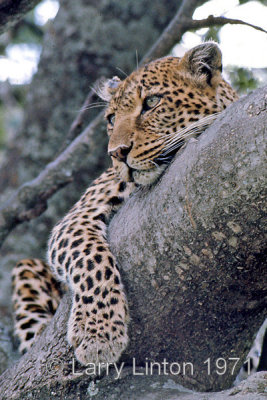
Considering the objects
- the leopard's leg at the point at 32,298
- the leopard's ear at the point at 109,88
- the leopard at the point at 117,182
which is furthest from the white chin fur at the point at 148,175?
the leopard's leg at the point at 32,298

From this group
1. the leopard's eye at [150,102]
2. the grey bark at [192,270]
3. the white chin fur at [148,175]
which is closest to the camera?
the grey bark at [192,270]

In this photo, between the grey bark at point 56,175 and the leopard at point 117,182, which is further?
the grey bark at point 56,175

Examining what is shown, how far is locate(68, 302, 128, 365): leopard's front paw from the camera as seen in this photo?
10.5ft

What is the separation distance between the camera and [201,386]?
333 cm

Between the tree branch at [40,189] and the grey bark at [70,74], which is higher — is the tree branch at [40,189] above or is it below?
below

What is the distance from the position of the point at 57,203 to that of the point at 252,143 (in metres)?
4.65

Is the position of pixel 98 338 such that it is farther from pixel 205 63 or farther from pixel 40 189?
pixel 40 189

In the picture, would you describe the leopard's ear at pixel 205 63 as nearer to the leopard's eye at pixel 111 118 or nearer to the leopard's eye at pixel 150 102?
the leopard's eye at pixel 150 102

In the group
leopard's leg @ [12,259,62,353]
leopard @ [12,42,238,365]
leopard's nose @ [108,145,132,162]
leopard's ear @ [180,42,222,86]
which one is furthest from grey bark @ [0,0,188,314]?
leopard's nose @ [108,145,132,162]

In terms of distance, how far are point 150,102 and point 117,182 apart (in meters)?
0.79

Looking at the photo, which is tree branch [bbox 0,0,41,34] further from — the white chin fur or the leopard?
the white chin fur

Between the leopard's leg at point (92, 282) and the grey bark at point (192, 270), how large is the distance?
0.09 metres

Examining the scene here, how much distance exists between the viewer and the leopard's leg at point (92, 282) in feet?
10.7

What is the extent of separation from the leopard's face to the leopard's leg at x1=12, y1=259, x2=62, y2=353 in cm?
172
